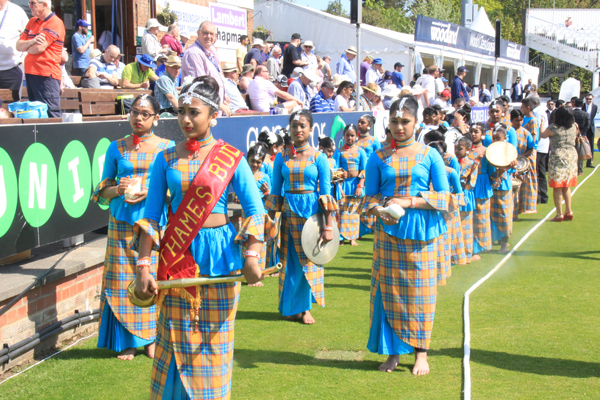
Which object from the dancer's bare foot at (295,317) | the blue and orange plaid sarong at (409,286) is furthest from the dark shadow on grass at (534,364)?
the dancer's bare foot at (295,317)

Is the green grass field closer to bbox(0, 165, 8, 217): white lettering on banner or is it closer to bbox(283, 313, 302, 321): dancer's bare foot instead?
bbox(283, 313, 302, 321): dancer's bare foot

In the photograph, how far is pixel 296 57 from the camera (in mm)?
14633

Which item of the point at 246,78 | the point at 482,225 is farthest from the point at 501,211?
the point at 246,78

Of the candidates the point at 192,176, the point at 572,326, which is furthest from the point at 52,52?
the point at 572,326

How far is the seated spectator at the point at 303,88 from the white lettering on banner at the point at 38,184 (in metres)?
7.71

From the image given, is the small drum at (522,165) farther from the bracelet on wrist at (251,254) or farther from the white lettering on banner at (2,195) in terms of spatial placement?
the white lettering on banner at (2,195)

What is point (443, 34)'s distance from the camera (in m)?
24.2

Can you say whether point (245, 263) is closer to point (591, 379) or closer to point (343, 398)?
point (343, 398)

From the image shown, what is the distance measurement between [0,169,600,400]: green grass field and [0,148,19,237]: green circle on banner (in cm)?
124

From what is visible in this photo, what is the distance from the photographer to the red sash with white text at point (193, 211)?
3311 mm

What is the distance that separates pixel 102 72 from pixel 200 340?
8830 millimetres

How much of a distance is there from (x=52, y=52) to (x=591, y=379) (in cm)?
724

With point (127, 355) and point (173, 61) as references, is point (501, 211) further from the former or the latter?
point (127, 355)

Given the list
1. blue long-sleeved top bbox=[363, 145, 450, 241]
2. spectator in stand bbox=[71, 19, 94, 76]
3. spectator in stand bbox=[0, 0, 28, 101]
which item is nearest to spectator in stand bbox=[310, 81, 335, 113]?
spectator in stand bbox=[71, 19, 94, 76]
